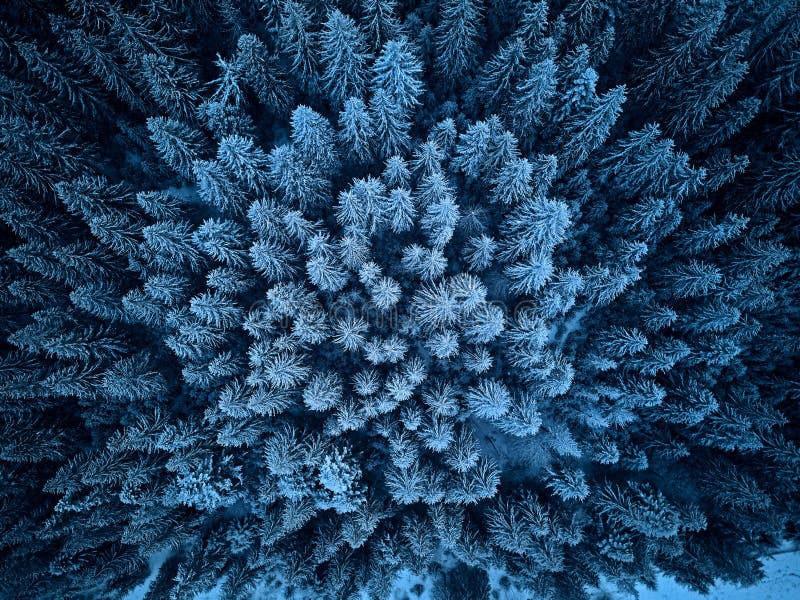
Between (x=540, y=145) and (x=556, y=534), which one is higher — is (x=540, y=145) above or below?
above

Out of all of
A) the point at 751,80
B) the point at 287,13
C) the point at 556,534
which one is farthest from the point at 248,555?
the point at 751,80

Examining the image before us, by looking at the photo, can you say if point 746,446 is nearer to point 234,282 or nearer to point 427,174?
point 427,174

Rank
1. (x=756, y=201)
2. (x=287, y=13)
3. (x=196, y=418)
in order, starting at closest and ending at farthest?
(x=287, y=13) < (x=756, y=201) < (x=196, y=418)

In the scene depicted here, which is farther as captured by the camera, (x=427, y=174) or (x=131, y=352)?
(x=131, y=352)

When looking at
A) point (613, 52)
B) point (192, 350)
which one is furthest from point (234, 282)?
point (613, 52)

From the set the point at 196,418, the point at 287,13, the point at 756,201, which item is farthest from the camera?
the point at 196,418

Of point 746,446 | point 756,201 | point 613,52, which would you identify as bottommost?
point 746,446

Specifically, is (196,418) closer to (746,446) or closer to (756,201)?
(746,446)
